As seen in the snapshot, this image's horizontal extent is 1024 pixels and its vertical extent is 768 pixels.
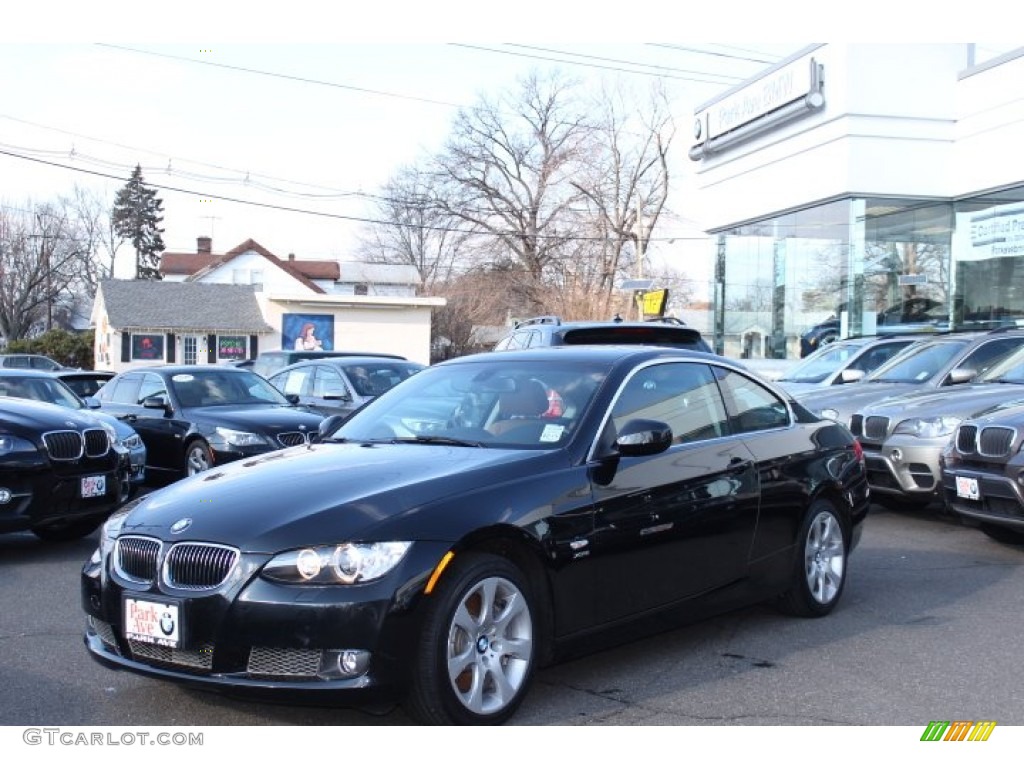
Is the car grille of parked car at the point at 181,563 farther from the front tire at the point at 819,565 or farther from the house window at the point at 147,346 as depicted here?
the house window at the point at 147,346

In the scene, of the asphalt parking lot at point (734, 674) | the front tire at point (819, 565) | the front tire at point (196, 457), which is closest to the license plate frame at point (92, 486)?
the asphalt parking lot at point (734, 674)

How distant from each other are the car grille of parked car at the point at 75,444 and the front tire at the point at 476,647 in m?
5.01

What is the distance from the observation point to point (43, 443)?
8.08m

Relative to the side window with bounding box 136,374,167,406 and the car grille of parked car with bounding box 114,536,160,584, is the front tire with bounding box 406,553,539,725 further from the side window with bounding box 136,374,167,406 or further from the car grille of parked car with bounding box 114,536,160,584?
the side window with bounding box 136,374,167,406

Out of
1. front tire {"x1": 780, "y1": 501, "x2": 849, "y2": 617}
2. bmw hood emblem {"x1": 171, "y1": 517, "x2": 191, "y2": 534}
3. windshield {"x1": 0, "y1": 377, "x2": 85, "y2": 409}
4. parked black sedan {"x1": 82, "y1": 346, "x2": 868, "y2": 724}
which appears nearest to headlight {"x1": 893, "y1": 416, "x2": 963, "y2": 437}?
front tire {"x1": 780, "y1": 501, "x2": 849, "y2": 617}

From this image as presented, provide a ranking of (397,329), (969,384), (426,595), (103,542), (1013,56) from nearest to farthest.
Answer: (426,595) < (103,542) < (969,384) < (1013,56) < (397,329)

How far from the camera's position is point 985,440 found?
816 centimetres

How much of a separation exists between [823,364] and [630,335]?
251 inches

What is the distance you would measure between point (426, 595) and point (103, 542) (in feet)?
5.42

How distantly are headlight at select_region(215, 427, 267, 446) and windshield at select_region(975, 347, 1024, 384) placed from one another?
744cm

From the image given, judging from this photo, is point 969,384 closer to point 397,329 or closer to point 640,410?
point 640,410

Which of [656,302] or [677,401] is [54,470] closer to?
[677,401]

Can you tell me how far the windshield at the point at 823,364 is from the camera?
1527 cm

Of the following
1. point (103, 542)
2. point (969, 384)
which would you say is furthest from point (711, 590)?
point (969, 384)
